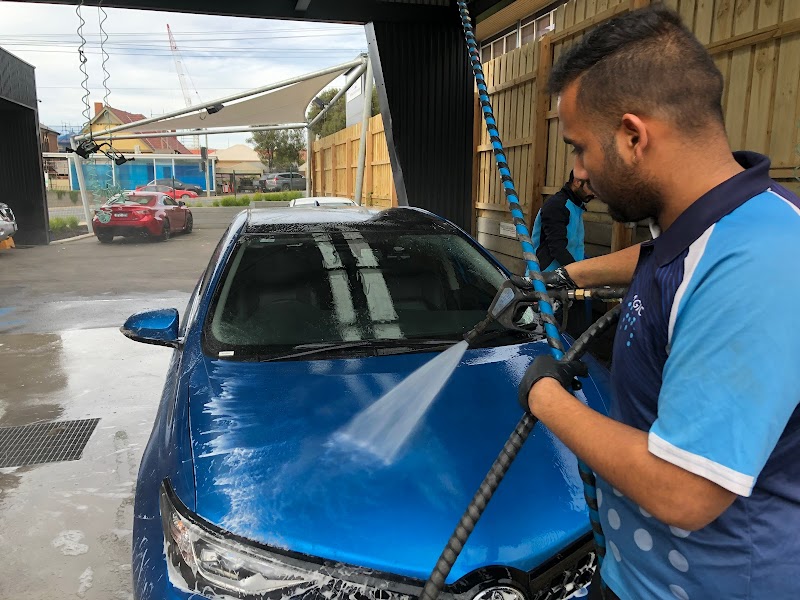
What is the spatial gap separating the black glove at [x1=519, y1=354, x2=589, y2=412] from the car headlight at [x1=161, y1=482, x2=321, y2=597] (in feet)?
2.41

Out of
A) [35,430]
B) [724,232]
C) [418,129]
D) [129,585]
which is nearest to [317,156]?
[418,129]

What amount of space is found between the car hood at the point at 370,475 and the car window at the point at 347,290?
0.36 metres

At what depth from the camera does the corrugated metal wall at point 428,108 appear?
311 inches

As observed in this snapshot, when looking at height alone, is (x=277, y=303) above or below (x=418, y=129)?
below

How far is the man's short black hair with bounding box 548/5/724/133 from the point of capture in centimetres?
87

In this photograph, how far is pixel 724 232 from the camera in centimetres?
82

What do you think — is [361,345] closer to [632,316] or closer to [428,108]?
[632,316]

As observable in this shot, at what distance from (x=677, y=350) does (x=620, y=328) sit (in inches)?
7.6

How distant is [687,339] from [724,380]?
0.23ft

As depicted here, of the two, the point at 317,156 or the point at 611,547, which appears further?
the point at 317,156

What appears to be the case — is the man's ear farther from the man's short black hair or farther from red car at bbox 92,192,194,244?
red car at bbox 92,192,194,244

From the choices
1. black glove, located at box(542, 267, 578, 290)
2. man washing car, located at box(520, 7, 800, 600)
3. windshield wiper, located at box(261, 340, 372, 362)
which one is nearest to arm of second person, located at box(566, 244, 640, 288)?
black glove, located at box(542, 267, 578, 290)

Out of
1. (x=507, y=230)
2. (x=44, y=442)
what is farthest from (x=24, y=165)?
(x=44, y=442)

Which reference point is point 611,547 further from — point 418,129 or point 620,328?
point 418,129
